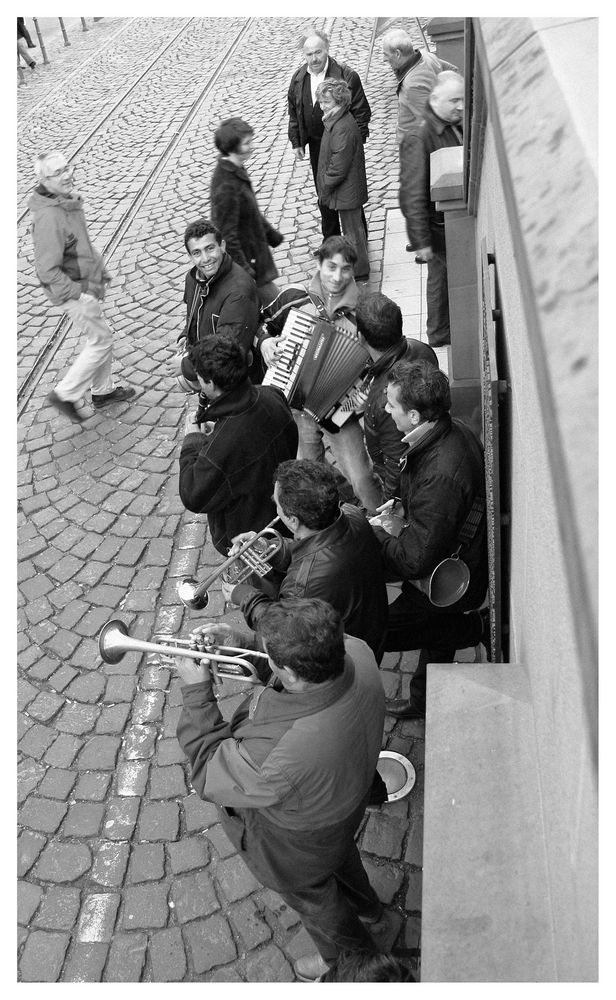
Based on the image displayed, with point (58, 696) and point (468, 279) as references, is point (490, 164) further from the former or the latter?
point (58, 696)

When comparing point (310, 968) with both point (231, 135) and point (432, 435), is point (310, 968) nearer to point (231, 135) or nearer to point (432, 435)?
point (432, 435)

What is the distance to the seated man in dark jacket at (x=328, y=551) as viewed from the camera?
3.63 meters

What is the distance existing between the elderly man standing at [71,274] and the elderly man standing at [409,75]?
104 inches

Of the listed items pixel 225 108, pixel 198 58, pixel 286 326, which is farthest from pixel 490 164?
pixel 198 58

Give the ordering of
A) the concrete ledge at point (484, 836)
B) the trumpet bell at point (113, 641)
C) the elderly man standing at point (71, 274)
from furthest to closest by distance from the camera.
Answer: the elderly man standing at point (71, 274), the trumpet bell at point (113, 641), the concrete ledge at point (484, 836)

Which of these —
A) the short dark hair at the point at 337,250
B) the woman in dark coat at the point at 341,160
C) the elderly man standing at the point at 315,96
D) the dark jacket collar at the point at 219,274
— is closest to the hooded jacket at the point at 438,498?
the short dark hair at the point at 337,250

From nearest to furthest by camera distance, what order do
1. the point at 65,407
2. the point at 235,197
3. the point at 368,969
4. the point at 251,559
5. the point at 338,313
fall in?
the point at 368,969 < the point at 251,559 < the point at 338,313 < the point at 235,197 < the point at 65,407

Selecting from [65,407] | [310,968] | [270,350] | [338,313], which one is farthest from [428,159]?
[310,968]

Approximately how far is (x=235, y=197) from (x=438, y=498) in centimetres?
385

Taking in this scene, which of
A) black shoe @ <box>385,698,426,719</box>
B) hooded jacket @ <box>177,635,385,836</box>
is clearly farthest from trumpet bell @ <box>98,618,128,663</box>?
black shoe @ <box>385,698,426,719</box>

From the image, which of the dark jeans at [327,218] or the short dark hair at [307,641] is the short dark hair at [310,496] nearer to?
the short dark hair at [307,641]

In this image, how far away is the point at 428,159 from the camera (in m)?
6.30

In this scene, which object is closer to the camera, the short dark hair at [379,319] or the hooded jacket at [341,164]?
the short dark hair at [379,319]
